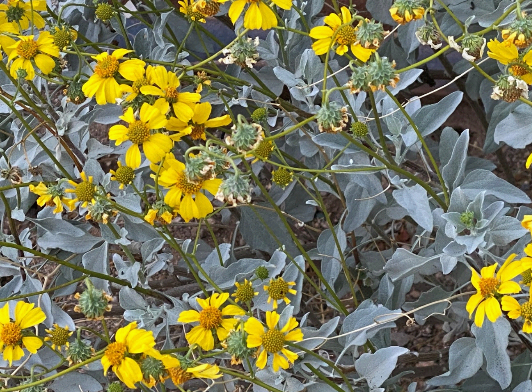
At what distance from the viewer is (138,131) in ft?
3.09

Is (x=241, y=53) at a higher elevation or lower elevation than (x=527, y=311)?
higher

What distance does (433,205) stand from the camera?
47.3 inches

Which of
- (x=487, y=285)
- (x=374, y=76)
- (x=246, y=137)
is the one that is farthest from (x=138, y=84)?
(x=487, y=285)

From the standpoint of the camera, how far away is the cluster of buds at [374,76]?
78 cm

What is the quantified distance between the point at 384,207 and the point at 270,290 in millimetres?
387

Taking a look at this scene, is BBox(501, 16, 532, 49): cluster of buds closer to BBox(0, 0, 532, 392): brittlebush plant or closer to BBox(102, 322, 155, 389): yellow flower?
BBox(0, 0, 532, 392): brittlebush plant

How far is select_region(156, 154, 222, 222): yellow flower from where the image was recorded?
93 centimetres

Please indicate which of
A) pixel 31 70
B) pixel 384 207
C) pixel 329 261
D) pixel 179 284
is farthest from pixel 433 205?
pixel 31 70

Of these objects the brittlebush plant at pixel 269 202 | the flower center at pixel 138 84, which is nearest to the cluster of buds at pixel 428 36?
the brittlebush plant at pixel 269 202

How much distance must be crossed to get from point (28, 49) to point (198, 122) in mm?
369

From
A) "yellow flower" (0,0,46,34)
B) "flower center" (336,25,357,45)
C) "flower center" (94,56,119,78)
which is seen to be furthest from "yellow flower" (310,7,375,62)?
"yellow flower" (0,0,46,34)

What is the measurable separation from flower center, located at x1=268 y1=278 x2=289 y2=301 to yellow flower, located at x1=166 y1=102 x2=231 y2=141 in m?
0.27

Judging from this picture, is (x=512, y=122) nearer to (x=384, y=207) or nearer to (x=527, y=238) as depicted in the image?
(x=527, y=238)

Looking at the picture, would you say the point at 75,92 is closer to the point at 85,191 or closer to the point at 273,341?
the point at 85,191
